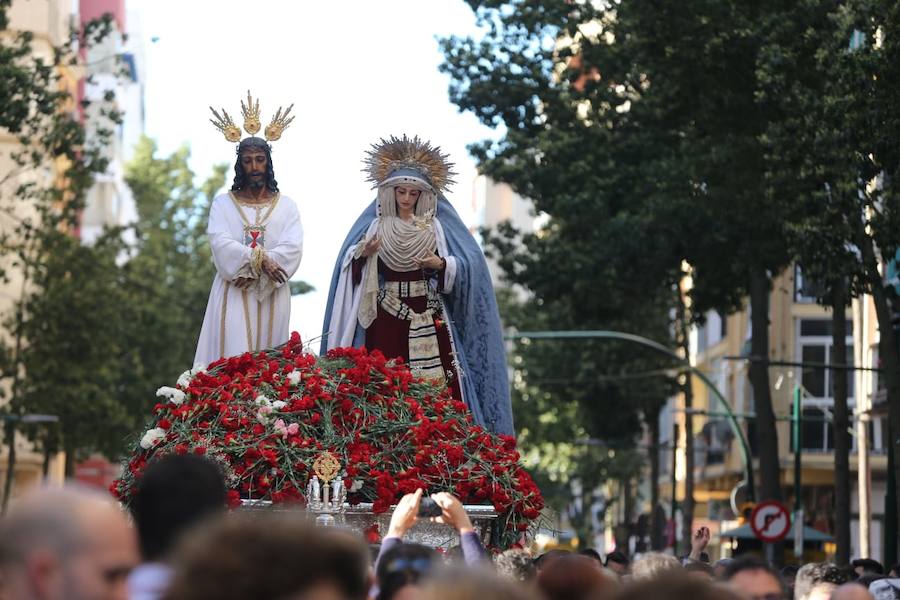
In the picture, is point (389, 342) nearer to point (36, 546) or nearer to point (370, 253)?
point (370, 253)

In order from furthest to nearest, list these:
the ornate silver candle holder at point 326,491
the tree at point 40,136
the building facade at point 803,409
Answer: the building facade at point 803,409 → the tree at point 40,136 → the ornate silver candle holder at point 326,491

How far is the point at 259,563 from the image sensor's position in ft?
12.8

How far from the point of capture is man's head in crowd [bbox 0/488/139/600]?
4.34 meters

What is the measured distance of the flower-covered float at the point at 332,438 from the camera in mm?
11562

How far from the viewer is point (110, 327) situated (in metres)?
42.9

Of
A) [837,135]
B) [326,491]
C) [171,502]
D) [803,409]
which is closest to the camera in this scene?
[171,502]

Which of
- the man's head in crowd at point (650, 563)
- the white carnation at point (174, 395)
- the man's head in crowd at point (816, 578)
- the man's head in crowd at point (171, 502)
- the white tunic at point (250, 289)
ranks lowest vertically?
the man's head in crowd at point (816, 578)

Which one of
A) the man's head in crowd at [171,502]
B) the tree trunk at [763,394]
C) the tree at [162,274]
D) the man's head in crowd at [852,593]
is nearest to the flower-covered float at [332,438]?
the man's head in crowd at [852,593]

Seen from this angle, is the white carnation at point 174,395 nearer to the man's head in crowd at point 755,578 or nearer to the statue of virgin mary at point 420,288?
the statue of virgin mary at point 420,288

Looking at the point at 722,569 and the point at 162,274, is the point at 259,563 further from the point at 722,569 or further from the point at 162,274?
the point at 162,274

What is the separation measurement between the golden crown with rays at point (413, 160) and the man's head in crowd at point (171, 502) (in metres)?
9.27

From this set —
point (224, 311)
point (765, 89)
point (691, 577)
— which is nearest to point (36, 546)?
point (691, 577)

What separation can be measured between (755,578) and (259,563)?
3.47 metres

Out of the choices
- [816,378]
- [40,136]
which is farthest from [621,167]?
[816,378]
